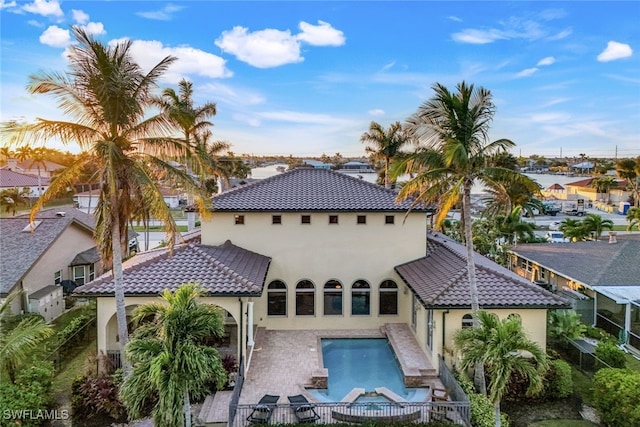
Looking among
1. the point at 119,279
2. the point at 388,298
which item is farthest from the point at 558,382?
the point at 119,279

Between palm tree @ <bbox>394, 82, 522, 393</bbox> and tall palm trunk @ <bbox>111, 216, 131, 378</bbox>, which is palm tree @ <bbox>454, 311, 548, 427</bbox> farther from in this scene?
tall palm trunk @ <bbox>111, 216, 131, 378</bbox>

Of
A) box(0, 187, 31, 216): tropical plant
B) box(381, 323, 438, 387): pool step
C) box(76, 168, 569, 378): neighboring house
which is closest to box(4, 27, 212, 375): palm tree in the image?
box(76, 168, 569, 378): neighboring house

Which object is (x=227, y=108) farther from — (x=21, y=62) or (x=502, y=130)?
(x=502, y=130)

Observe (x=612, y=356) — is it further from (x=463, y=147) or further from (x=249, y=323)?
(x=249, y=323)

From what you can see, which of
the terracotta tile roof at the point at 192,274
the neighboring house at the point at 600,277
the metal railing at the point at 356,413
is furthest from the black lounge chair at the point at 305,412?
the neighboring house at the point at 600,277

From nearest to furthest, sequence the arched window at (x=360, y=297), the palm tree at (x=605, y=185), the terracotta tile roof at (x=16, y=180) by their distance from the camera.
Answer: the arched window at (x=360, y=297) < the terracotta tile roof at (x=16, y=180) < the palm tree at (x=605, y=185)

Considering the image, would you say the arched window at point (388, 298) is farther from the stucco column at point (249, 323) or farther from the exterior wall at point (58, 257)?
the exterior wall at point (58, 257)
